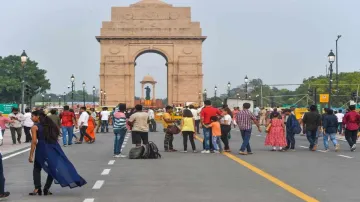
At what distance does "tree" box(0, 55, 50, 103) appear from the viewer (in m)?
113

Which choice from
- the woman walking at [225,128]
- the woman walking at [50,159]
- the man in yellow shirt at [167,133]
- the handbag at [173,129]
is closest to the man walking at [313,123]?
the woman walking at [225,128]

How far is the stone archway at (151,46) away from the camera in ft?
336

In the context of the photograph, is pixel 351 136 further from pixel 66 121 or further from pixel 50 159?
pixel 50 159

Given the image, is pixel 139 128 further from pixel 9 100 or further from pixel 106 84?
pixel 9 100

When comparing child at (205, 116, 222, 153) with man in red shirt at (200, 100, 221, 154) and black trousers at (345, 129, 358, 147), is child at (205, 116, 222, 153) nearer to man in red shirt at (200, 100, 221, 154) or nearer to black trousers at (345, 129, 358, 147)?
man in red shirt at (200, 100, 221, 154)

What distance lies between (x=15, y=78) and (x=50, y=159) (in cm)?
11105

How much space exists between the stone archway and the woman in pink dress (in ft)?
257

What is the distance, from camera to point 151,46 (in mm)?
103125

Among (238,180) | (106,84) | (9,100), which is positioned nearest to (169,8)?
(106,84)

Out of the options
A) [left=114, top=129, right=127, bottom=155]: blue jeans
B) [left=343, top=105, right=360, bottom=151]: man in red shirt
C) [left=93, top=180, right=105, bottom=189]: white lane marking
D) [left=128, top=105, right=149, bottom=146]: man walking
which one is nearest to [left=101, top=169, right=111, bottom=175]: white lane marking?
[left=93, top=180, right=105, bottom=189]: white lane marking

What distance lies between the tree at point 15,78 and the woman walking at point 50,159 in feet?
335

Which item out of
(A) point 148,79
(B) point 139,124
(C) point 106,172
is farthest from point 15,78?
(C) point 106,172

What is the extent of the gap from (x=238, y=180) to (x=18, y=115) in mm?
18696

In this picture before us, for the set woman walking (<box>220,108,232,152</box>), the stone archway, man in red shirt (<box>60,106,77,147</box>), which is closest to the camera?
woman walking (<box>220,108,232,152</box>)
